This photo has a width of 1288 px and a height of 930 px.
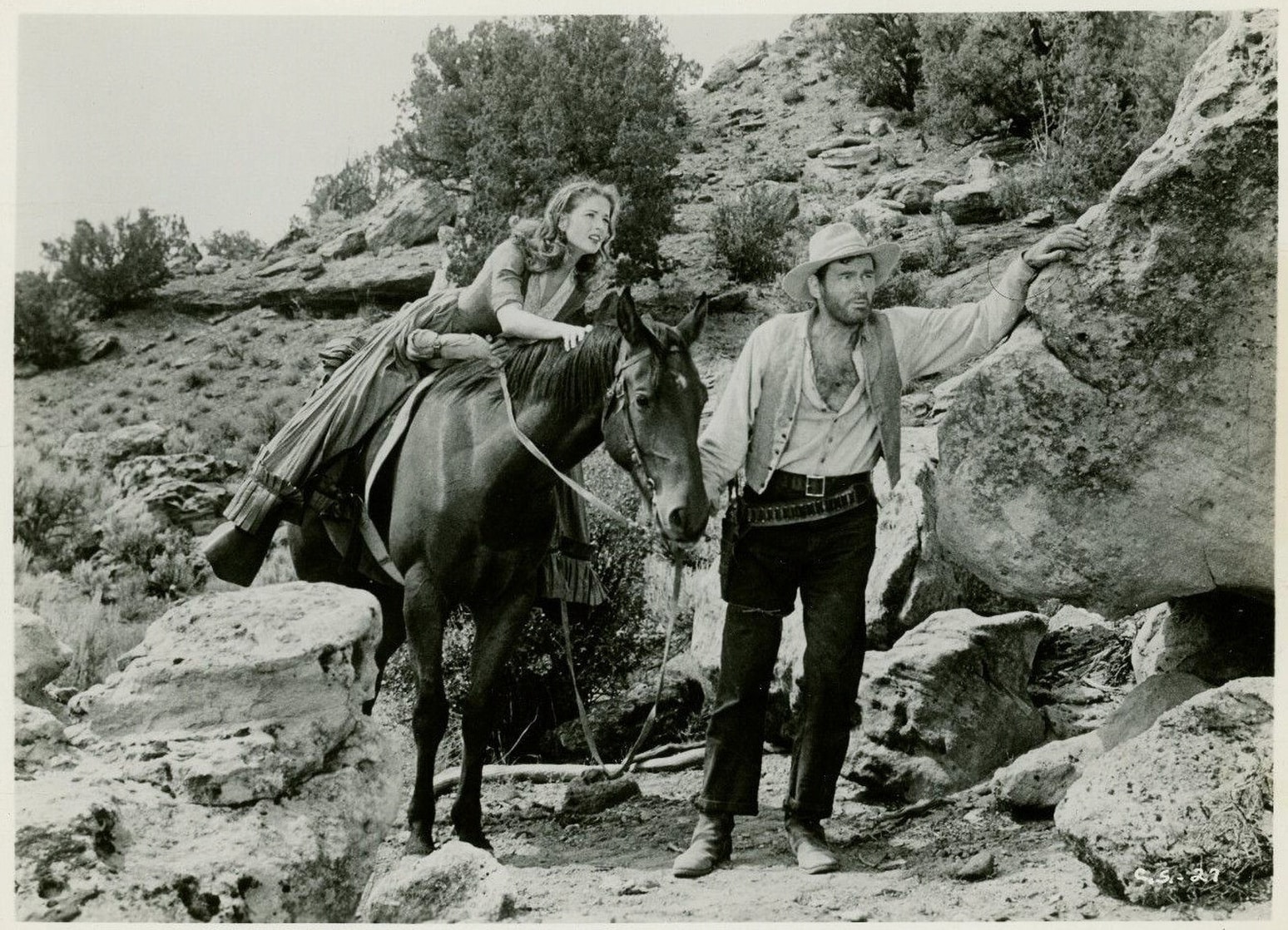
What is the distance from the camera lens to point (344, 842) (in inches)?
164

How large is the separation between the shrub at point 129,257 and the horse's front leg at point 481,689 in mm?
4545

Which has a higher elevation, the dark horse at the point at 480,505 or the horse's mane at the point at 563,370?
the horse's mane at the point at 563,370

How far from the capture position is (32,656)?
16.0ft

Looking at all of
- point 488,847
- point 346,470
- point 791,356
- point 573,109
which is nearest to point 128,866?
point 488,847

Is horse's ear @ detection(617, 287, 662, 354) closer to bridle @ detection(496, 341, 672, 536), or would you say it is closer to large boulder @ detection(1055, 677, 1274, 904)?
bridle @ detection(496, 341, 672, 536)

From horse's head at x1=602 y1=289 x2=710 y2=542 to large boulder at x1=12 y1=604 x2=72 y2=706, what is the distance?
2416 millimetres

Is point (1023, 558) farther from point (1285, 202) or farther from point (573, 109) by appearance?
point (573, 109)

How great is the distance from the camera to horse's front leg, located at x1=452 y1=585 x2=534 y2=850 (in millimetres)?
5312

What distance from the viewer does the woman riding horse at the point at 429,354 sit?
18.4 feet

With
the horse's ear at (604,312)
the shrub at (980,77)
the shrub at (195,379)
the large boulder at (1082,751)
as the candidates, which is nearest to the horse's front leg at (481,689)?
the horse's ear at (604,312)

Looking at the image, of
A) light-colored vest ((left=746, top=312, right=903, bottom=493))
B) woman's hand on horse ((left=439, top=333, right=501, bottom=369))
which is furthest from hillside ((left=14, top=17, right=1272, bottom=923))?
woman's hand on horse ((left=439, top=333, right=501, bottom=369))

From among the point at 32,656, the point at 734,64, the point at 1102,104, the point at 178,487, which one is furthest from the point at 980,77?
the point at 32,656

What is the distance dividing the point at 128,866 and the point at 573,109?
10.2 meters

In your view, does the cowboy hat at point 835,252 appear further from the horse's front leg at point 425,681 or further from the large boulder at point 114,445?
the large boulder at point 114,445
